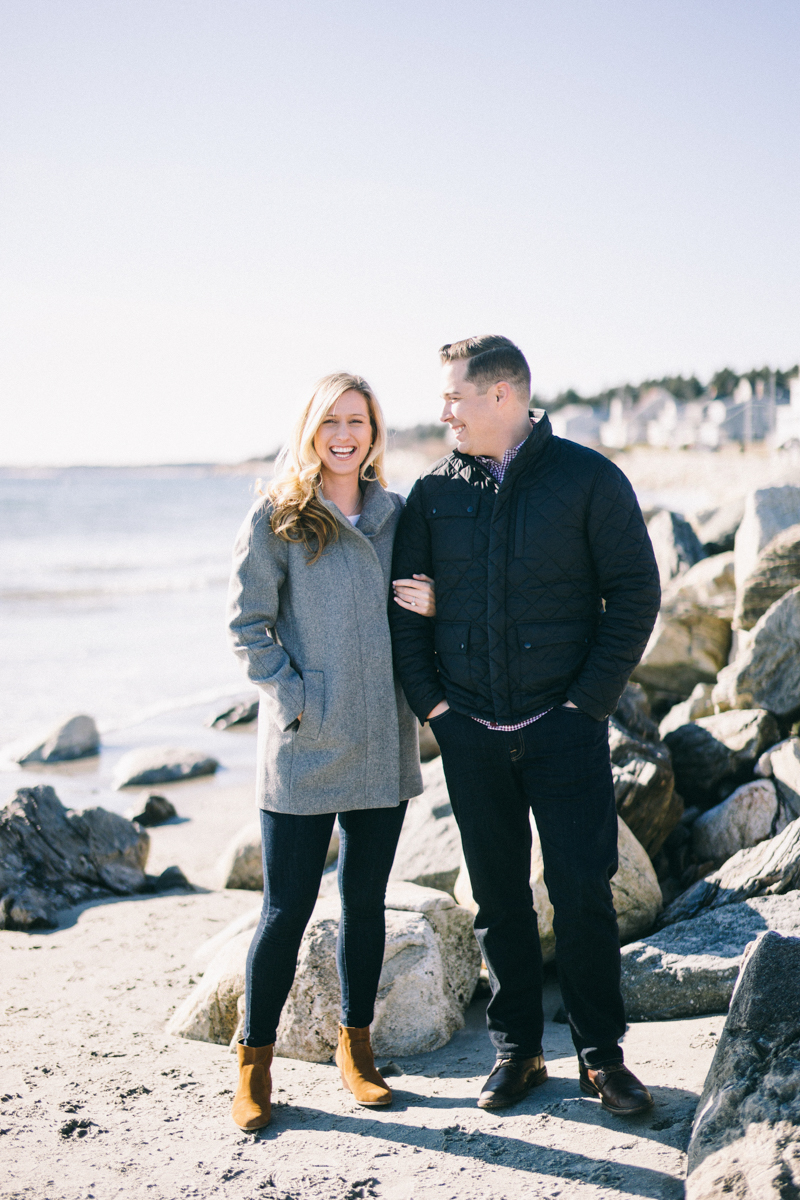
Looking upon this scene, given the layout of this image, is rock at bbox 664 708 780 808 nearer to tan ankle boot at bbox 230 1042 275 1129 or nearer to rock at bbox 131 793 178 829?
tan ankle boot at bbox 230 1042 275 1129

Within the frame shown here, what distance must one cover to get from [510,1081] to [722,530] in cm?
877

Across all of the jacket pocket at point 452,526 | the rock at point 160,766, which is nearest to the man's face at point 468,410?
the jacket pocket at point 452,526

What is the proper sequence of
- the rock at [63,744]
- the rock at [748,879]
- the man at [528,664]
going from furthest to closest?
1. the rock at [63,744]
2. the rock at [748,879]
3. the man at [528,664]

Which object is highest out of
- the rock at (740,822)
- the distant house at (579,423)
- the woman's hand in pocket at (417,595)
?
the distant house at (579,423)

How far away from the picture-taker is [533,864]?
4184mm

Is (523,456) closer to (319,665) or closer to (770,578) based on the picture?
(319,665)

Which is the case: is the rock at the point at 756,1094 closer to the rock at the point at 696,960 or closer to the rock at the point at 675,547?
the rock at the point at 696,960

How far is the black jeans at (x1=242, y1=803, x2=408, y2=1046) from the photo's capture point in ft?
10.3

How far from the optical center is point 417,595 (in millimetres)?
3186

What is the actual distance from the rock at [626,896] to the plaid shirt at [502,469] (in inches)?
45.9

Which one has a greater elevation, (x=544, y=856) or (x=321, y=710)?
(x=321, y=710)

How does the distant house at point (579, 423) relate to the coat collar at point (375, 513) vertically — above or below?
above

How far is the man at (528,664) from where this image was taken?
3002mm

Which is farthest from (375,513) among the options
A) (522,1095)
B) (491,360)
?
(522,1095)
